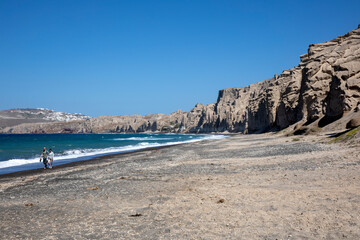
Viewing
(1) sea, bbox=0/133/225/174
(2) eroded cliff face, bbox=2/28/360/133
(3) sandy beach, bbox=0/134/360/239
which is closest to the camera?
(3) sandy beach, bbox=0/134/360/239

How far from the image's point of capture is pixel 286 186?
926 centimetres

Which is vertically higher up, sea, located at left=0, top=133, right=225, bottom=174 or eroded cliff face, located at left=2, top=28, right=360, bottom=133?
eroded cliff face, located at left=2, top=28, right=360, bottom=133

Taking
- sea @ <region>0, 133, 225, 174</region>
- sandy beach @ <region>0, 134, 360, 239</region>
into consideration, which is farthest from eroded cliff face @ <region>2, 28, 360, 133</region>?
sandy beach @ <region>0, 134, 360, 239</region>

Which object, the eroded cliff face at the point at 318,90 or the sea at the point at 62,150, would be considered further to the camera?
the eroded cliff face at the point at 318,90

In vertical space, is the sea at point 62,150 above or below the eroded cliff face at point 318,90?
below

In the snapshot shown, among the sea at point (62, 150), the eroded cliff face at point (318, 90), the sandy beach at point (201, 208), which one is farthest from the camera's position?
the eroded cliff face at point (318, 90)

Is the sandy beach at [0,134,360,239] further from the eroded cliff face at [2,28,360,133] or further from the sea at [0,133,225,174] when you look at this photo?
the eroded cliff face at [2,28,360,133]

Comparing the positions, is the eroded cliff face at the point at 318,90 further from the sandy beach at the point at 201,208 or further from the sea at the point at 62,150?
the sandy beach at the point at 201,208

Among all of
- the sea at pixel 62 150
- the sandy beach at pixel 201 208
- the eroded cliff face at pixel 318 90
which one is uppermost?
the eroded cliff face at pixel 318 90

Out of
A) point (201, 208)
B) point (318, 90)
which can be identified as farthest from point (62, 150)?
point (318, 90)

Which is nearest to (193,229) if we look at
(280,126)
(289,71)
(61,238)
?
(61,238)

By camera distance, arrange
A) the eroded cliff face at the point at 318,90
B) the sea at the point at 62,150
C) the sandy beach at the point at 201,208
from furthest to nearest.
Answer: the eroded cliff face at the point at 318,90 < the sea at the point at 62,150 < the sandy beach at the point at 201,208

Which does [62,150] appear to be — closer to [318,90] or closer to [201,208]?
[201,208]

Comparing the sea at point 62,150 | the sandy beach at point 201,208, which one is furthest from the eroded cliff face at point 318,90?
the sandy beach at point 201,208
